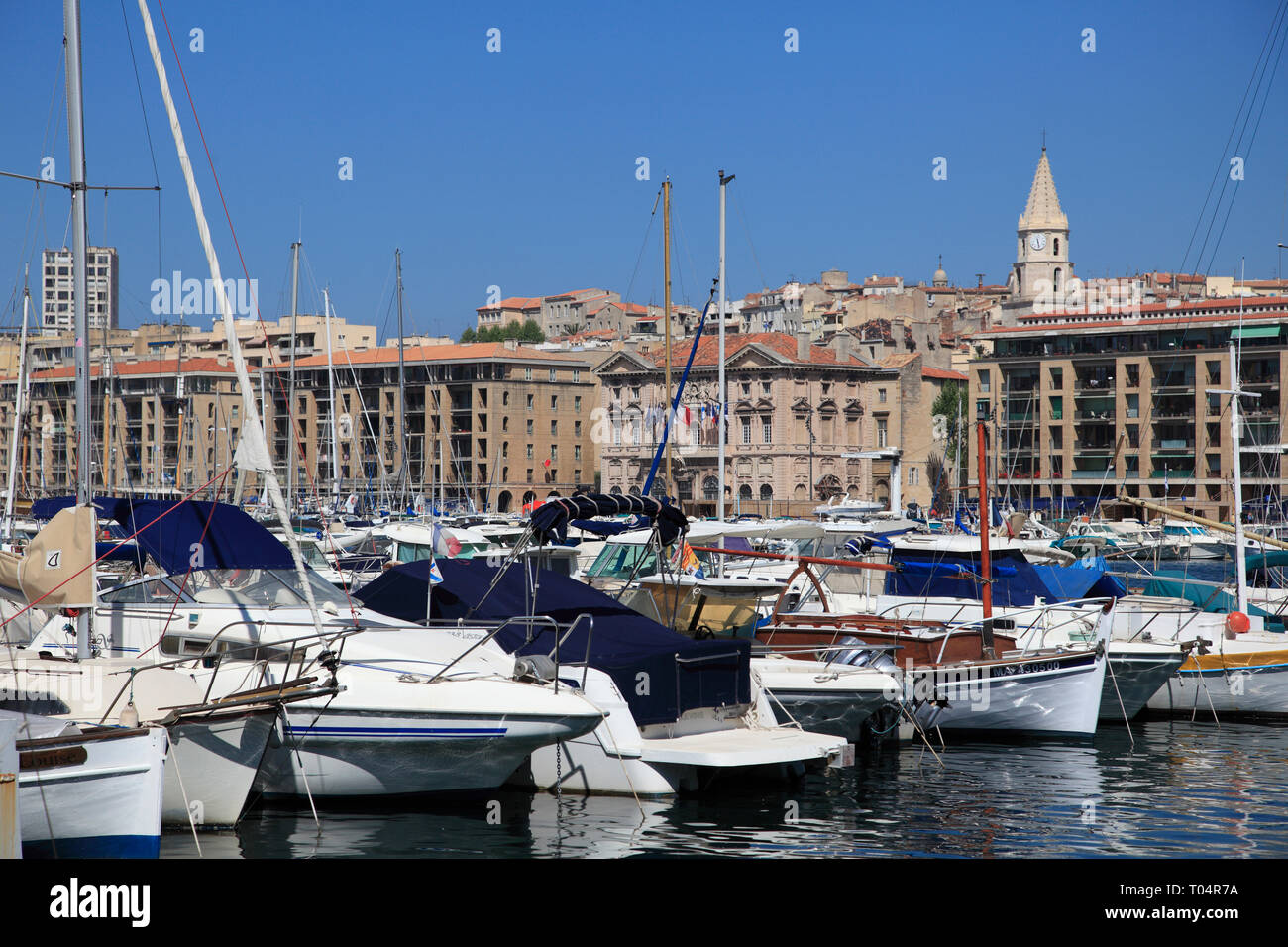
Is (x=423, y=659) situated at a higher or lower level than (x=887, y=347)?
lower

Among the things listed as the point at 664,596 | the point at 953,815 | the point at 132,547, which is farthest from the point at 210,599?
the point at 953,815

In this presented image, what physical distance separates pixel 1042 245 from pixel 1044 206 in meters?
4.13

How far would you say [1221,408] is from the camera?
82.4 m

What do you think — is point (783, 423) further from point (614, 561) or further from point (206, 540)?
point (206, 540)

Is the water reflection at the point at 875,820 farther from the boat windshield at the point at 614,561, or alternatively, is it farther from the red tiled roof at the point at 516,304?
the red tiled roof at the point at 516,304

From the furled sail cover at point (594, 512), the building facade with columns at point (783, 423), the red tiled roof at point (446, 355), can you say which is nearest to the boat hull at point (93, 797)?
the furled sail cover at point (594, 512)

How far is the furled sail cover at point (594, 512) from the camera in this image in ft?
55.8

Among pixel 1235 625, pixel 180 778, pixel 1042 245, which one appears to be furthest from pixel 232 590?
pixel 1042 245

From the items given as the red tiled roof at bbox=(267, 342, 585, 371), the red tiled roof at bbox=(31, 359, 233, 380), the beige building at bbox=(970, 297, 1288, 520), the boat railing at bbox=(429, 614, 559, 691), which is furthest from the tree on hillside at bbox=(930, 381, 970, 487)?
the boat railing at bbox=(429, 614, 559, 691)

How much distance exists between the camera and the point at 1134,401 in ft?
290

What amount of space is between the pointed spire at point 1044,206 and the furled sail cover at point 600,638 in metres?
138

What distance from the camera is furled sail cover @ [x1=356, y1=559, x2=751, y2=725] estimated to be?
15656 mm
